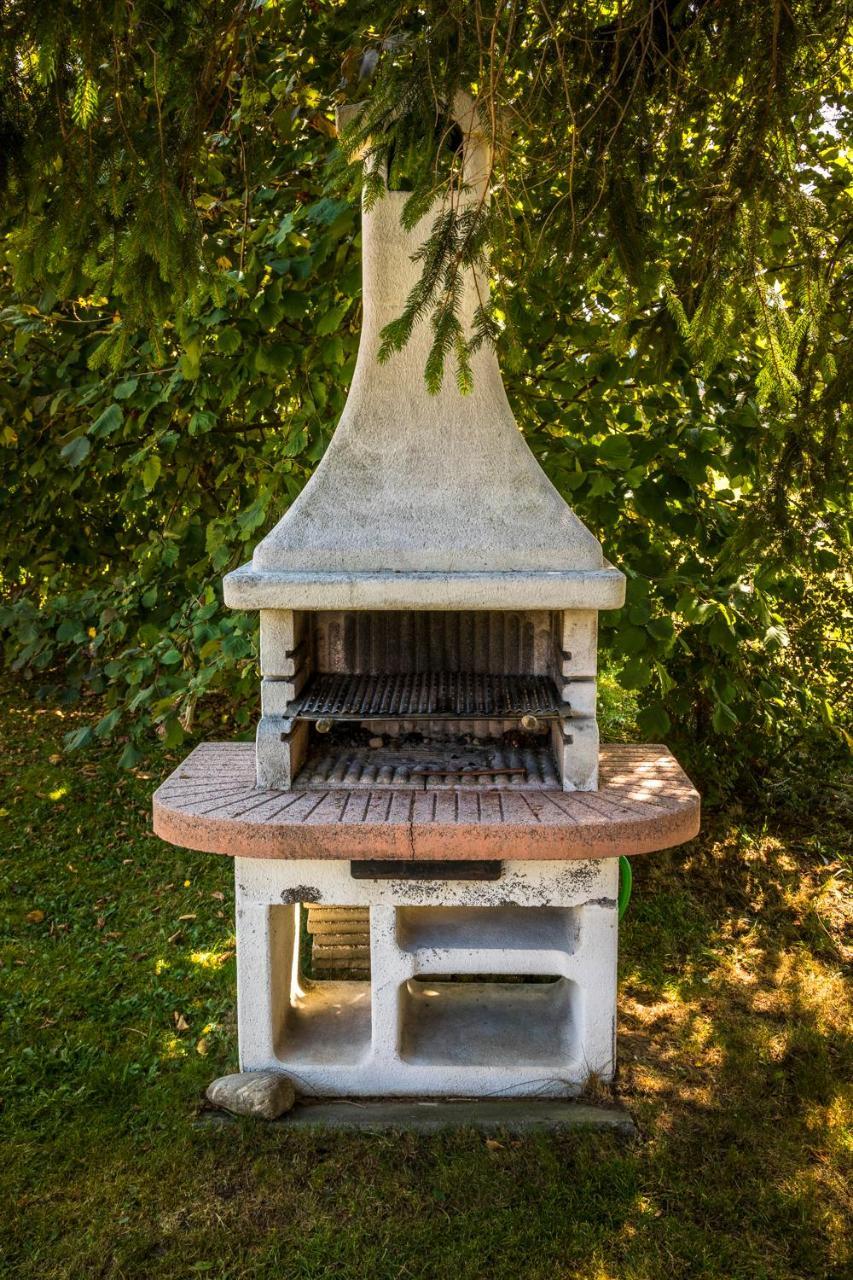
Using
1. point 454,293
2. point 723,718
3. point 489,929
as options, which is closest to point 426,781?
point 489,929

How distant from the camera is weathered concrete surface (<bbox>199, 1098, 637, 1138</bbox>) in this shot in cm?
302

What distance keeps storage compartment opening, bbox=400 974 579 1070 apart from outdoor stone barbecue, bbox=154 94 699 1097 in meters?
0.01

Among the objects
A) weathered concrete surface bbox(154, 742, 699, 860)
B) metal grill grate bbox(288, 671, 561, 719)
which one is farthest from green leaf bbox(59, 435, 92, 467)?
weathered concrete surface bbox(154, 742, 699, 860)

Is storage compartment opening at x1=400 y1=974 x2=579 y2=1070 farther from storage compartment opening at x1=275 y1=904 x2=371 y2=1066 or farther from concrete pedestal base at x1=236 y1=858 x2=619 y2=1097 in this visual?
storage compartment opening at x1=275 y1=904 x2=371 y2=1066

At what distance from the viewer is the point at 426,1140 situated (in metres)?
2.97

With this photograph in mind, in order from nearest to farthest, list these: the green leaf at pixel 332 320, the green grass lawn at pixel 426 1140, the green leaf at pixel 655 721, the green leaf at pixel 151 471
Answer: the green grass lawn at pixel 426 1140, the green leaf at pixel 332 320, the green leaf at pixel 655 721, the green leaf at pixel 151 471

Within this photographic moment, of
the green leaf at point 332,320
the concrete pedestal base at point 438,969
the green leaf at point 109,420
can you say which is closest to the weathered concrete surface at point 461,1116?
the concrete pedestal base at point 438,969

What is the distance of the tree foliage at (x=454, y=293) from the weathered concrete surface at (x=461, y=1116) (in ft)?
5.08

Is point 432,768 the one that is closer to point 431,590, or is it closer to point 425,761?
point 425,761

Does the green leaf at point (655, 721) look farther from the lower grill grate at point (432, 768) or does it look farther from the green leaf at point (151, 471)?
the green leaf at point (151, 471)

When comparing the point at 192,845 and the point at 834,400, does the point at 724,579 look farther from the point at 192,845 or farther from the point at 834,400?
the point at 192,845

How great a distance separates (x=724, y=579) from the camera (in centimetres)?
420

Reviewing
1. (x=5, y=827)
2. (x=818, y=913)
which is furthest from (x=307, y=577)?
(x=5, y=827)

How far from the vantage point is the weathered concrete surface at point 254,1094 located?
3035 mm
